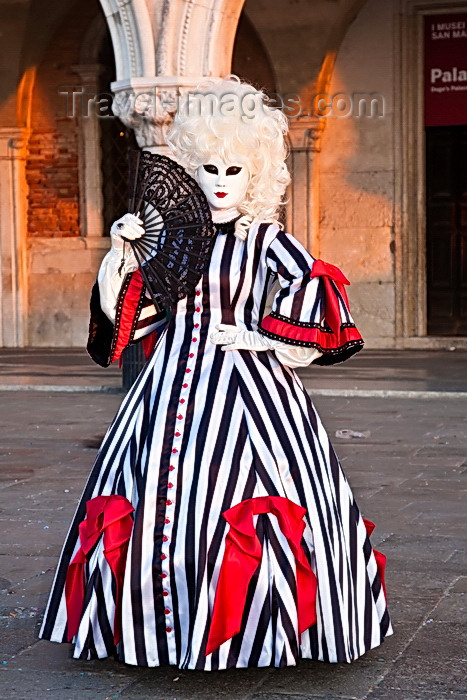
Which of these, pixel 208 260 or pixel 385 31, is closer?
pixel 208 260

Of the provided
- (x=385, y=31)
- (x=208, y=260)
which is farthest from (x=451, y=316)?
(x=208, y=260)

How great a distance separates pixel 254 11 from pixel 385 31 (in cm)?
153

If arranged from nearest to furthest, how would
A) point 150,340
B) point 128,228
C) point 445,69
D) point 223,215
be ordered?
point 128,228, point 223,215, point 150,340, point 445,69

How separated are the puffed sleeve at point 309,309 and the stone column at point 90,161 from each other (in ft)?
38.7

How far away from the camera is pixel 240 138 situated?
3.27m

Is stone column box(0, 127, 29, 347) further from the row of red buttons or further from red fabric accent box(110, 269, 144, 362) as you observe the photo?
the row of red buttons

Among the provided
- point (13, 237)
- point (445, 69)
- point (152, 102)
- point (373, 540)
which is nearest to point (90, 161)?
point (13, 237)

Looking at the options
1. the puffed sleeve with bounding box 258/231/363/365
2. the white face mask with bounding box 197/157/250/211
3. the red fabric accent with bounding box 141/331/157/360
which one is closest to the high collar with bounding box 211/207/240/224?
the white face mask with bounding box 197/157/250/211

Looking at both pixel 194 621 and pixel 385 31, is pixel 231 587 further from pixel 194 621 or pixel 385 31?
pixel 385 31

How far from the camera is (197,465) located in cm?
312

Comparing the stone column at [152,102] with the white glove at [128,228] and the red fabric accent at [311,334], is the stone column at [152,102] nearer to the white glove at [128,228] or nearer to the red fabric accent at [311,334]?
the white glove at [128,228]

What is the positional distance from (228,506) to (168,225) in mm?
765

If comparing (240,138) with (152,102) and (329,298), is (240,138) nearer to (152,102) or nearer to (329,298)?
(329,298)

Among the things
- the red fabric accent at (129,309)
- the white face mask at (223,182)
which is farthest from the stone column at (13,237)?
the white face mask at (223,182)
